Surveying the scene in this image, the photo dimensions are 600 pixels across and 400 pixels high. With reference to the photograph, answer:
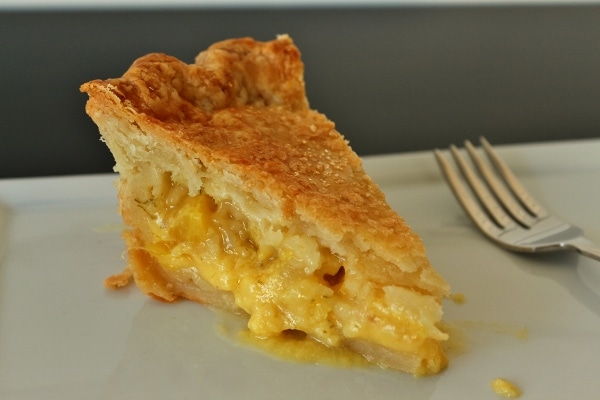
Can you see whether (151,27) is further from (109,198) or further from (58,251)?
(58,251)

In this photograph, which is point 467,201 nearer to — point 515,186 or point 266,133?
point 515,186

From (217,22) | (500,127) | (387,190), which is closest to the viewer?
(387,190)

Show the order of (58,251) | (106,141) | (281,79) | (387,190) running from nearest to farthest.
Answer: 1. (106,141)
2. (58,251)
3. (281,79)
4. (387,190)

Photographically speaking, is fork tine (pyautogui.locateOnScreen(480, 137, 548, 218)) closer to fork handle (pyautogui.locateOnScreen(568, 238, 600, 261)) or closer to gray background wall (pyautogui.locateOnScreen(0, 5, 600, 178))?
fork handle (pyautogui.locateOnScreen(568, 238, 600, 261))

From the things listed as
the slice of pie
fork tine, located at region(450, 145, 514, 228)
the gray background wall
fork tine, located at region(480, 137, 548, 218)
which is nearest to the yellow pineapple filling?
the slice of pie

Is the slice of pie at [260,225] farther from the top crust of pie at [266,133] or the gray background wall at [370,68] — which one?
the gray background wall at [370,68]

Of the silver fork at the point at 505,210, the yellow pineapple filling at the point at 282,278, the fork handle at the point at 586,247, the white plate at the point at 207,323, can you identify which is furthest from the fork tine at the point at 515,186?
the yellow pineapple filling at the point at 282,278

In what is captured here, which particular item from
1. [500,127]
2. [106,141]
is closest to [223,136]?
[106,141]
